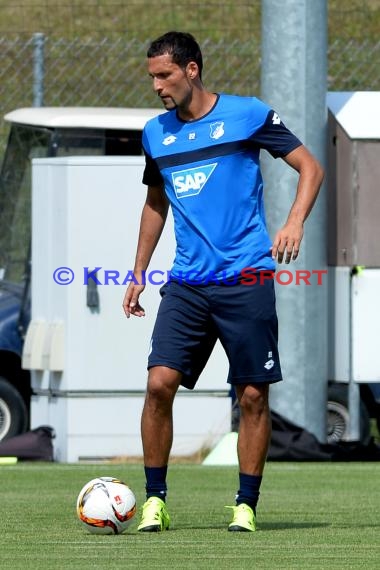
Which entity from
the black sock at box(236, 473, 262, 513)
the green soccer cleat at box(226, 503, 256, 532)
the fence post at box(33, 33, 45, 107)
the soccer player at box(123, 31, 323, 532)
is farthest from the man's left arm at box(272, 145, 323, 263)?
the fence post at box(33, 33, 45, 107)

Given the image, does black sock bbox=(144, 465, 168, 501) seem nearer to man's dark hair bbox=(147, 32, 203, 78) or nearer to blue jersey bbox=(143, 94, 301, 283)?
blue jersey bbox=(143, 94, 301, 283)

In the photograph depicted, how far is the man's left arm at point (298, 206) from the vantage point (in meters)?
6.64

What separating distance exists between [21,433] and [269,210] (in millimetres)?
2502

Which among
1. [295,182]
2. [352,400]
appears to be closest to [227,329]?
[295,182]

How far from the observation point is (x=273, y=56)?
453 inches

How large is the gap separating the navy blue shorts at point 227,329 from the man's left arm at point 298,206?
26 cm

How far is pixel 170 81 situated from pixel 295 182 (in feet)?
14.9

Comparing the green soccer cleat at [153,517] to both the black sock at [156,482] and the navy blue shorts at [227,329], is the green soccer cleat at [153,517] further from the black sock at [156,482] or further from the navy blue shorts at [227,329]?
the navy blue shorts at [227,329]

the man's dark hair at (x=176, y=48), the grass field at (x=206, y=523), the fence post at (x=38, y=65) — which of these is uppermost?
the fence post at (x=38, y=65)

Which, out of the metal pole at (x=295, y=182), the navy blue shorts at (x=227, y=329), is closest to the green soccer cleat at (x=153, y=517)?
the navy blue shorts at (x=227, y=329)

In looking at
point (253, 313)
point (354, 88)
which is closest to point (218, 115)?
point (253, 313)

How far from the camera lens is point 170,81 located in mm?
7016

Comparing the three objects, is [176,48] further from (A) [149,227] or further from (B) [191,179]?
(A) [149,227]

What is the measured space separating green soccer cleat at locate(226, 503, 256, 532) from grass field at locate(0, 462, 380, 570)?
0.18 ft
